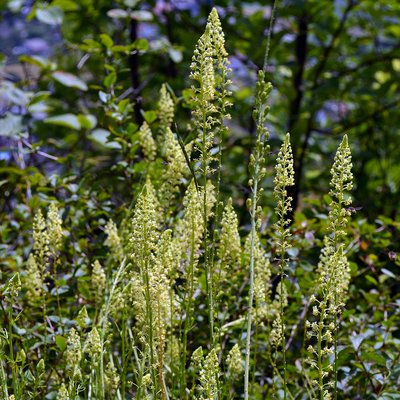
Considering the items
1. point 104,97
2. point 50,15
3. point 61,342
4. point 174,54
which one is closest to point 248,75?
point 174,54

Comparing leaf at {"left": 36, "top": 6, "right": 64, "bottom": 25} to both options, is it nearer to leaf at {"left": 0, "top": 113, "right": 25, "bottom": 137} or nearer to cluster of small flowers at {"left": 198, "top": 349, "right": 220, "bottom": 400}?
leaf at {"left": 0, "top": 113, "right": 25, "bottom": 137}

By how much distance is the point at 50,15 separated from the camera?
3.39 m

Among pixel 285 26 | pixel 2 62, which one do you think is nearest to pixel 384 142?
pixel 285 26

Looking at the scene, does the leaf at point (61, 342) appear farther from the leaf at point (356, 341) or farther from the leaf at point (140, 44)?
the leaf at point (140, 44)

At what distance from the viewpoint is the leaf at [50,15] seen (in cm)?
333

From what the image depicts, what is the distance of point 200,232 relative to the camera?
171cm

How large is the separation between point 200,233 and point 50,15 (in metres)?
2.13

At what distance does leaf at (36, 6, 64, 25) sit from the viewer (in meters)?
3.33

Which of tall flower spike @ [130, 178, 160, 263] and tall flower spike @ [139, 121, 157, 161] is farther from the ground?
tall flower spike @ [139, 121, 157, 161]

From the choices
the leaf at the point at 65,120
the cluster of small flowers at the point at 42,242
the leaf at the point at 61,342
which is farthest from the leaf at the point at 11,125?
the leaf at the point at 61,342

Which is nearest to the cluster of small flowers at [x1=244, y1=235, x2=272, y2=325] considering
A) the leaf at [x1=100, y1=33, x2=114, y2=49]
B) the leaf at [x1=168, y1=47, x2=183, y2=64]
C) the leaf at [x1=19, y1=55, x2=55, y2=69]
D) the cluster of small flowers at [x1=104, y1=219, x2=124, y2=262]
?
the cluster of small flowers at [x1=104, y1=219, x2=124, y2=262]

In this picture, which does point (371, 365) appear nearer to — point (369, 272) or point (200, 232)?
point (369, 272)

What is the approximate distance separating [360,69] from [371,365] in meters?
2.88

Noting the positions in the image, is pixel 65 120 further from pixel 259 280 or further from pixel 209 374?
pixel 209 374
